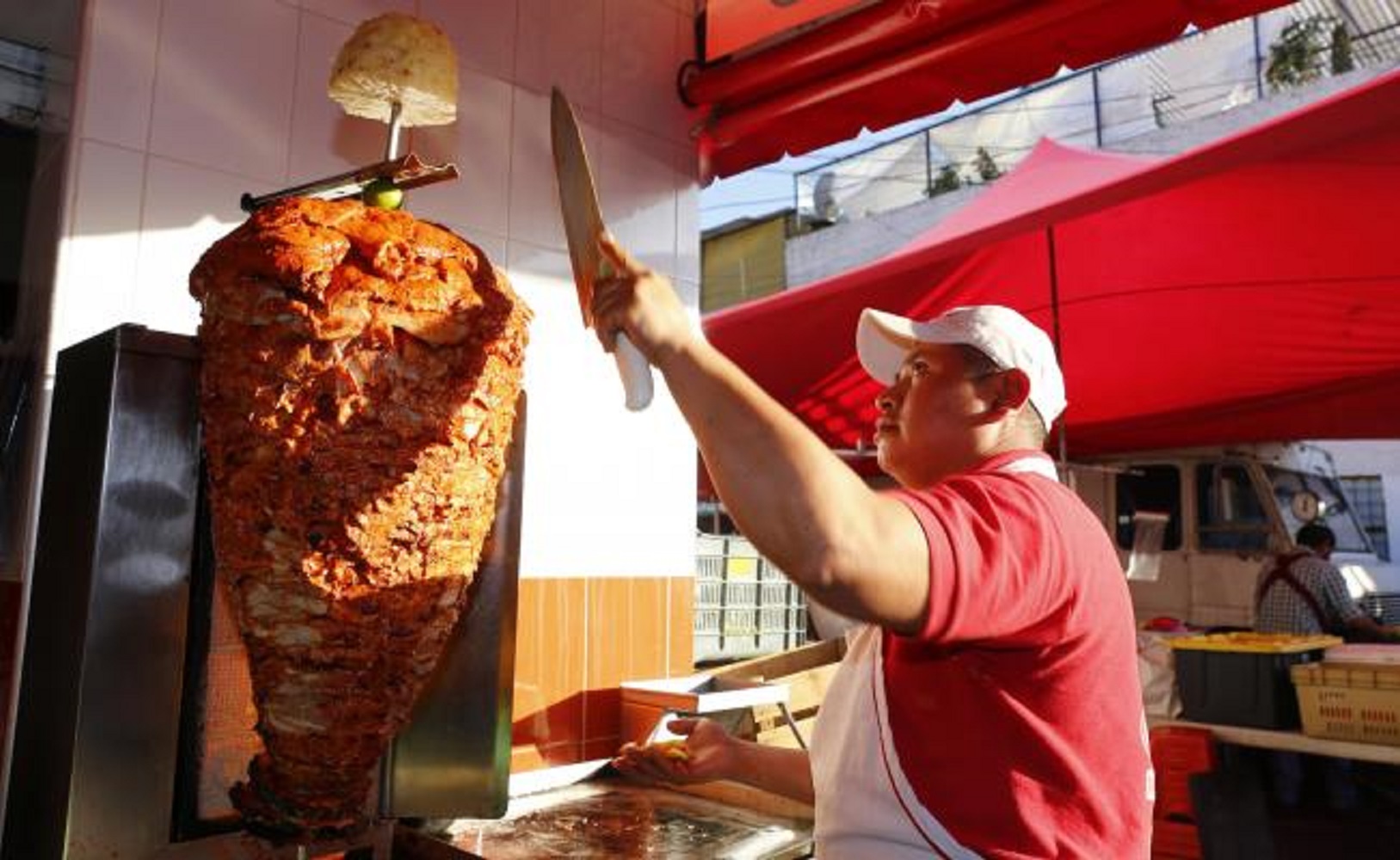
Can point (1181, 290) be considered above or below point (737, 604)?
above

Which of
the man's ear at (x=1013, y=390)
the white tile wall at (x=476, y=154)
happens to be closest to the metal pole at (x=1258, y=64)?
the white tile wall at (x=476, y=154)

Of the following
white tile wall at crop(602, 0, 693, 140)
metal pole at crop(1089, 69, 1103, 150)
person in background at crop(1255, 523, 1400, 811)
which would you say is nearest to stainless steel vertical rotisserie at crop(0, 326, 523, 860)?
white tile wall at crop(602, 0, 693, 140)

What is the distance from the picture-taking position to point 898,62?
9.75ft

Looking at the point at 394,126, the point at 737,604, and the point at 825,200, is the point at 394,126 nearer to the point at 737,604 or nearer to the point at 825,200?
the point at 737,604

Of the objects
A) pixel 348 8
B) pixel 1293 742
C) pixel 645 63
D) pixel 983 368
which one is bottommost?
pixel 1293 742

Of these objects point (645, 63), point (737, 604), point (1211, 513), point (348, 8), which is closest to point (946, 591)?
point (348, 8)

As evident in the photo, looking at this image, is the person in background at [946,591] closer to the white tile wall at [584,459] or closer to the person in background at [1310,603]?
the white tile wall at [584,459]

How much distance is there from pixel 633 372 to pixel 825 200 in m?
18.7

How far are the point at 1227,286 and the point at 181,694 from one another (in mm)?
7244

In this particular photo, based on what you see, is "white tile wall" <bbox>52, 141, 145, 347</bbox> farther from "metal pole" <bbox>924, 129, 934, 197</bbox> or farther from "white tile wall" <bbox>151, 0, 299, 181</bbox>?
"metal pole" <bbox>924, 129, 934, 197</bbox>

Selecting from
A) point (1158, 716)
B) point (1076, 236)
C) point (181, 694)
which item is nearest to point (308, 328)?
point (181, 694)

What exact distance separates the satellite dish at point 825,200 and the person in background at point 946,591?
1732 cm

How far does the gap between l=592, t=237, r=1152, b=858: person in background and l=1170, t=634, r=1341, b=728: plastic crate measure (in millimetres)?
3529

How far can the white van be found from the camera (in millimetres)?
8617
